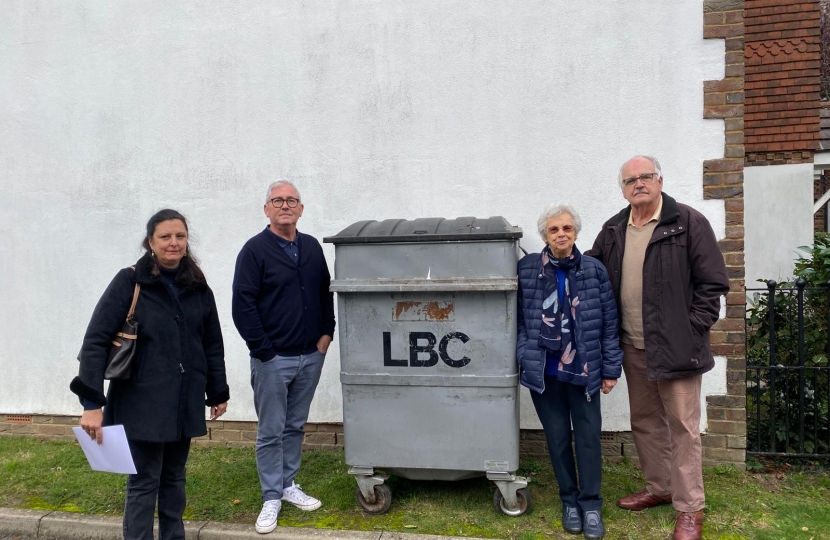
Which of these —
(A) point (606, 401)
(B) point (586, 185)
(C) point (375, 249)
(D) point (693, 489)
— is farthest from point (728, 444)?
(C) point (375, 249)

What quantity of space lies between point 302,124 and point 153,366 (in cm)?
237

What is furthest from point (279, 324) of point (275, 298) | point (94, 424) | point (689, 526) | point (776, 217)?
point (776, 217)

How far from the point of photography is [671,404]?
10.1ft

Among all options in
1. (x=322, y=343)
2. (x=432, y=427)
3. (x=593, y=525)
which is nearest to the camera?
(x=593, y=525)

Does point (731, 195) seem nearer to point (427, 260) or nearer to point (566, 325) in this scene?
point (566, 325)

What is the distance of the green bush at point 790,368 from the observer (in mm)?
3945

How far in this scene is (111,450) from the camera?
8.44 ft

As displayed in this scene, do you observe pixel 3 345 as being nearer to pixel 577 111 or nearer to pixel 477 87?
pixel 477 87

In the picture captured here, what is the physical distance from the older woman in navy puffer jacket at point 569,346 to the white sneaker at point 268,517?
64.1 inches

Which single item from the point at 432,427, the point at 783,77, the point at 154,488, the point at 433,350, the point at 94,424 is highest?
the point at 783,77

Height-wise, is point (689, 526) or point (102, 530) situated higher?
point (689, 526)

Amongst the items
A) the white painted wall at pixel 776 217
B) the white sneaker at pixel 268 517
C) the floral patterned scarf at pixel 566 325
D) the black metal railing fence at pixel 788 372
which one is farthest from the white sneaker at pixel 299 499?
the white painted wall at pixel 776 217

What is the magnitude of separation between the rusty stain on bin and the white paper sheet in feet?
4.73

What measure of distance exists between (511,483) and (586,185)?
2109 millimetres
